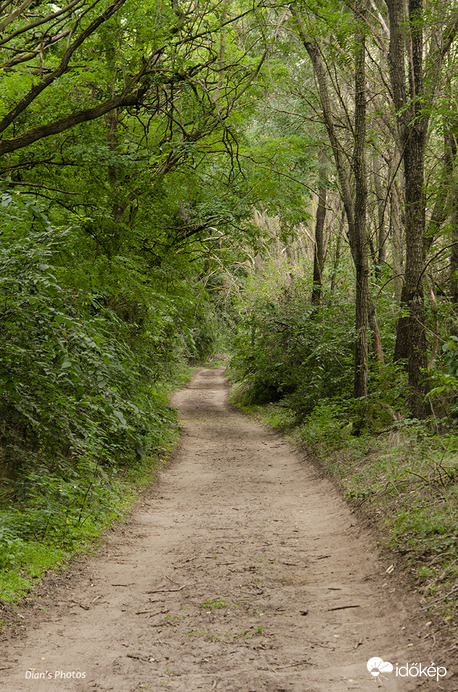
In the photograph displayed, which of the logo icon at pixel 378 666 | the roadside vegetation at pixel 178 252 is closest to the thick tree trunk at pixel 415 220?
the roadside vegetation at pixel 178 252

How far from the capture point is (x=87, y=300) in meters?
7.48

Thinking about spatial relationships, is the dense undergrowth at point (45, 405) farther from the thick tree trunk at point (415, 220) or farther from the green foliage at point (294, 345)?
the green foliage at point (294, 345)

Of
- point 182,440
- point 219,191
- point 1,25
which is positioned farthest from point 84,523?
point 219,191

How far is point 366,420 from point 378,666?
7.23 meters

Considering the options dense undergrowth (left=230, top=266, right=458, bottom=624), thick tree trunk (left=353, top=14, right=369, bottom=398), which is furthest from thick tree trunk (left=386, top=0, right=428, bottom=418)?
thick tree trunk (left=353, top=14, right=369, bottom=398)

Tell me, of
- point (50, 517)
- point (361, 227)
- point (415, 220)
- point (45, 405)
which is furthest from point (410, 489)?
point (361, 227)

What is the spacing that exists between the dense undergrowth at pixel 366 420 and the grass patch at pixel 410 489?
1cm

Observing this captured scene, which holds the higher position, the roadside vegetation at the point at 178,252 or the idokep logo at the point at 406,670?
the roadside vegetation at the point at 178,252

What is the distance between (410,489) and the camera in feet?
21.5

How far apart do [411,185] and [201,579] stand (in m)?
7.02

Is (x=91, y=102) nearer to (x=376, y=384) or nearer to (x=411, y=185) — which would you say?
(x=411, y=185)

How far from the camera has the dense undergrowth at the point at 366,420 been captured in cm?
518

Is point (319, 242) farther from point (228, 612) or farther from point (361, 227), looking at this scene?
point (228, 612)

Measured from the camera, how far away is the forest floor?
11.9ft
